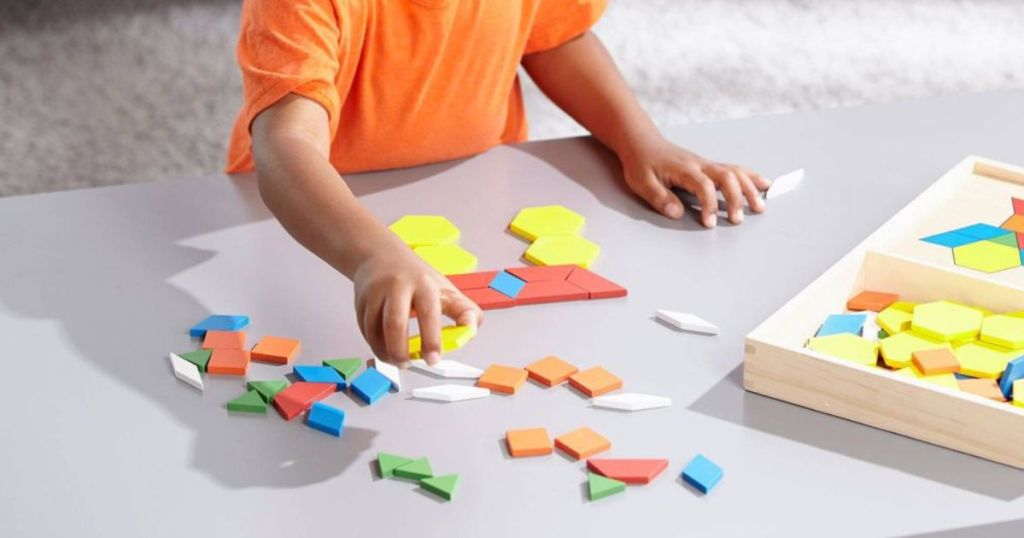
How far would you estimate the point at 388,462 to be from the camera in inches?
29.5

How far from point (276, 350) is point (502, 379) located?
156 mm

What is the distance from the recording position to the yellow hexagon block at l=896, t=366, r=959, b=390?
0.82 meters

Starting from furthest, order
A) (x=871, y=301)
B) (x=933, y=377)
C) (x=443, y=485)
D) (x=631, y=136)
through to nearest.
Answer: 1. (x=631, y=136)
2. (x=871, y=301)
3. (x=933, y=377)
4. (x=443, y=485)

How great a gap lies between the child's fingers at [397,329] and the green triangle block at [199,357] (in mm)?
149

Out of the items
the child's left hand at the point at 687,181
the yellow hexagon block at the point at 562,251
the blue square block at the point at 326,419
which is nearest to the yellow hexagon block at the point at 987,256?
the child's left hand at the point at 687,181

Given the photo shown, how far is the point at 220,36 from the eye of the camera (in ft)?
8.09

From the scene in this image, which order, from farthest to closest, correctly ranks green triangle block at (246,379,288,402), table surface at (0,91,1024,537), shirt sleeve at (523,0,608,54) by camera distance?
shirt sleeve at (523,0,608,54), green triangle block at (246,379,288,402), table surface at (0,91,1024,537)

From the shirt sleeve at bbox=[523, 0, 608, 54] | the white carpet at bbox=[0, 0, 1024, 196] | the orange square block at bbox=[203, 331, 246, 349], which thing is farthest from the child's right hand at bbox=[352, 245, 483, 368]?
the white carpet at bbox=[0, 0, 1024, 196]

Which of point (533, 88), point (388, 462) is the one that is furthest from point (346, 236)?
point (533, 88)

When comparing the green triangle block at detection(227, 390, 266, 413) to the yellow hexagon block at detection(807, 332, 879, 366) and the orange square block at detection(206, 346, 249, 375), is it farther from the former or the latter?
the yellow hexagon block at detection(807, 332, 879, 366)

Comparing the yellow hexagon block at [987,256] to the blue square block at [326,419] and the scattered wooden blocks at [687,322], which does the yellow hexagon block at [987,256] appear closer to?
the scattered wooden blocks at [687,322]

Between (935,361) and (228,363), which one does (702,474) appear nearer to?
(935,361)

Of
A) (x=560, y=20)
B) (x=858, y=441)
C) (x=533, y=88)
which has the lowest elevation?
(x=533, y=88)

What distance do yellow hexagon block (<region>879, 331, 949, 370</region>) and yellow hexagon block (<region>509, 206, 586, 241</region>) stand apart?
0.95 ft
